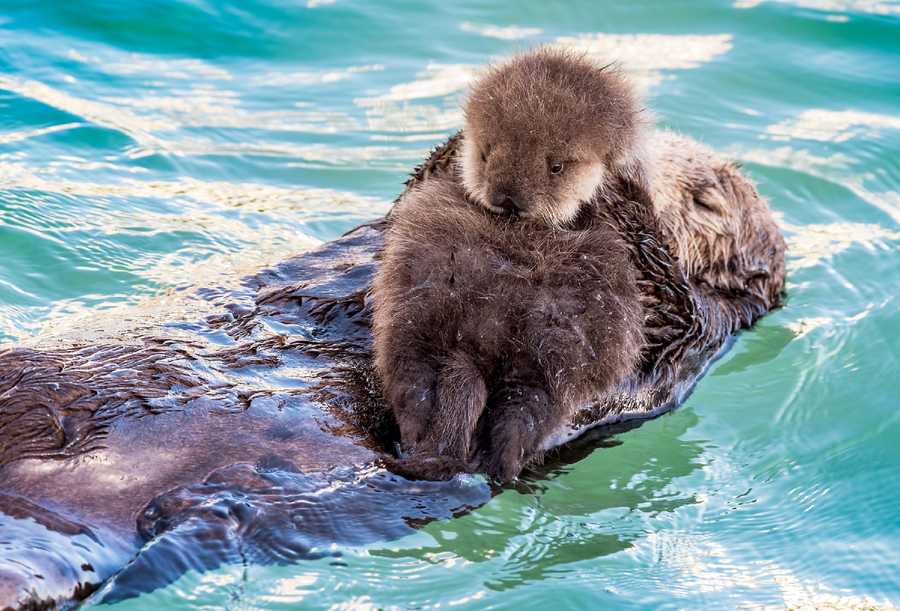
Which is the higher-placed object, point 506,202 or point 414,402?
point 506,202

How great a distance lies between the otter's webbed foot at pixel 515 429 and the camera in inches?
132

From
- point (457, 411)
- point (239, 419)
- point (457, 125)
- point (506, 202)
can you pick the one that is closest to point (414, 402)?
point (457, 411)

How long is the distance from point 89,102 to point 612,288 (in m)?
5.28

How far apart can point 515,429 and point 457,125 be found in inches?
196

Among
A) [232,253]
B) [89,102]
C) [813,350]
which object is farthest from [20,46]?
[813,350]

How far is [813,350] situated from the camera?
5156 mm

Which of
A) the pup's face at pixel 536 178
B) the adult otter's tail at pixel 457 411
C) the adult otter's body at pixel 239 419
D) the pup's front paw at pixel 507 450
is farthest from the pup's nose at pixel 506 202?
the pup's front paw at pixel 507 450

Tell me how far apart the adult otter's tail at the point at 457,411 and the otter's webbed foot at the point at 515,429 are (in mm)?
65

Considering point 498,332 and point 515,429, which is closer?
point 515,429

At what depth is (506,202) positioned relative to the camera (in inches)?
148

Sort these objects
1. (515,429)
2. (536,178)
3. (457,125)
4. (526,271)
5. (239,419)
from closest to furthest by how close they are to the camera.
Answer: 1. (239,419)
2. (515,429)
3. (526,271)
4. (536,178)
5. (457,125)

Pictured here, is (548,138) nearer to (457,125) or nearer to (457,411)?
(457,411)

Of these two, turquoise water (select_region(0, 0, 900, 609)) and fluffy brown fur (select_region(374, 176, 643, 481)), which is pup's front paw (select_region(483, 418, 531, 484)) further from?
turquoise water (select_region(0, 0, 900, 609))

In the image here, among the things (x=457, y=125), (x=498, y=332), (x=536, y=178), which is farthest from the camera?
(x=457, y=125)
